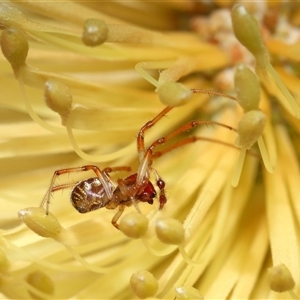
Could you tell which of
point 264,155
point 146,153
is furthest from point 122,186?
point 264,155

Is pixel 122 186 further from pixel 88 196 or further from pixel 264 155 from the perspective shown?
pixel 264 155

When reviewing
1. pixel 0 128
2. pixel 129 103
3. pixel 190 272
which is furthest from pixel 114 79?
pixel 190 272

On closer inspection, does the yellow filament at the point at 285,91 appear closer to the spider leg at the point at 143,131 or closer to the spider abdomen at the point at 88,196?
the spider leg at the point at 143,131

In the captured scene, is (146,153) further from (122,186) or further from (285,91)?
(285,91)

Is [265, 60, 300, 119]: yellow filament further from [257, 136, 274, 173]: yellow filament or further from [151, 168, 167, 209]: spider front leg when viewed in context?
[151, 168, 167, 209]: spider front leg

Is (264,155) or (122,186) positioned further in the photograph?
(122,186)

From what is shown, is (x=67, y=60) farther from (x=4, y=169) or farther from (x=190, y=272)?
(x=190, y=272)

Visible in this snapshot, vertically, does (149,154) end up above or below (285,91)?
below

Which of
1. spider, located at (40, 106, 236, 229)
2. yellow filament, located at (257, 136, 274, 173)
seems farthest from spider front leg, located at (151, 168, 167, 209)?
yellow filament, located at (257, 136, 274, 173)
